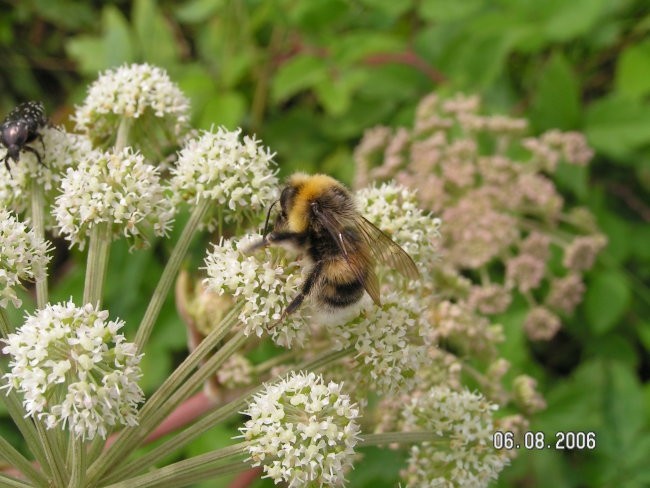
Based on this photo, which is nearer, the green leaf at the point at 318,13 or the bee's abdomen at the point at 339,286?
the bee's abdomen at the point at 339,286

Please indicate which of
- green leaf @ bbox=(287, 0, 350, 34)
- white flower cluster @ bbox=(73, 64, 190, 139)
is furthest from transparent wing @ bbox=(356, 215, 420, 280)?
green leaf @ bbox=(287, 0, 350, 34)

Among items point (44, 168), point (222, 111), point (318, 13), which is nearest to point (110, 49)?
point (222, 111)

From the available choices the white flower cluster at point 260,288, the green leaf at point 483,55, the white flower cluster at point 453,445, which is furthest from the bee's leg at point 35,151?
the green leaf at point 483,55

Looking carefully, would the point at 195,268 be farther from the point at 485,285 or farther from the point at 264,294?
the point at 264,294

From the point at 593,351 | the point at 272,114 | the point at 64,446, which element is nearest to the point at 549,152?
the point at 593,351

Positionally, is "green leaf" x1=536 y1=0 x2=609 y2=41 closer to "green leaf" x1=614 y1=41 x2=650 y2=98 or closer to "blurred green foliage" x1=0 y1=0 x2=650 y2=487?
"blurred green foliage" x1=0 y1=0 x2=650 y2=487

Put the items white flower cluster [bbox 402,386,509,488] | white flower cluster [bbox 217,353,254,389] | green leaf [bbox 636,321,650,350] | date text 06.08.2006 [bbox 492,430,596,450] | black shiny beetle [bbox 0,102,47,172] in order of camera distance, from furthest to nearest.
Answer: green leaf [bbox 636,321,650,350]
date text 06.08.2006 [bbox 492,430,596,450]
white flower cluster [bbox 217,353,254,389]
black shiny beetle [bbox 0,102,47,172]
white flower cluster [bbox 402,386,509,488]

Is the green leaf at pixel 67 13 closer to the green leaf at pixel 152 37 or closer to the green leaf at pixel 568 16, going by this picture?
the green leaf at pixel 152 37
